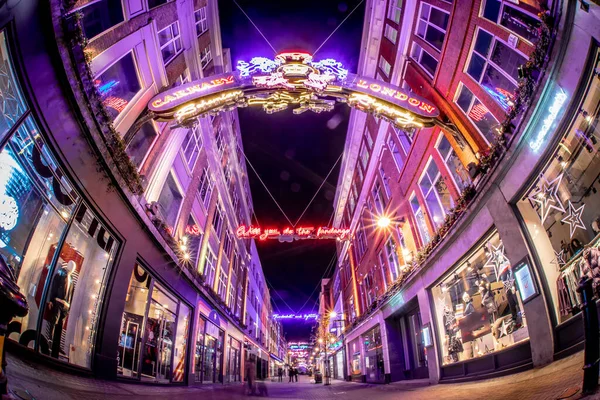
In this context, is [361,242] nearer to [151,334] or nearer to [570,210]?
[151,334]

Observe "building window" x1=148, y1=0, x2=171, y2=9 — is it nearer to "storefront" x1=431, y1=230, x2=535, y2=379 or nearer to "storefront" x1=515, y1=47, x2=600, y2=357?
"storefront" x1=515, y1=47, x2=600, y2=357

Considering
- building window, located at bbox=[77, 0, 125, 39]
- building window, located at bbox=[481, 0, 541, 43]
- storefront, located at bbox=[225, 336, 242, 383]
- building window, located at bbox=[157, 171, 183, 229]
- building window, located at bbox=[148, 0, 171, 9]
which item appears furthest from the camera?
storefront, located at bbox=[225, 336, 242, 383]

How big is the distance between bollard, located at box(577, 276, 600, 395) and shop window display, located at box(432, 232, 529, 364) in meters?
5.84

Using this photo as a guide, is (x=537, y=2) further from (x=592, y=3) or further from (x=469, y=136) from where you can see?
(x=469, y=136)

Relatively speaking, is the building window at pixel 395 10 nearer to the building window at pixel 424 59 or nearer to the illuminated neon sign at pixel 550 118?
the building window at pixel 424 59

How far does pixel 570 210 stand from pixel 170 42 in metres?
15.0

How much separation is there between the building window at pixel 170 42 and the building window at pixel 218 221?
11.1 metres

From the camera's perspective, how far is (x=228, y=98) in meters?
10.6

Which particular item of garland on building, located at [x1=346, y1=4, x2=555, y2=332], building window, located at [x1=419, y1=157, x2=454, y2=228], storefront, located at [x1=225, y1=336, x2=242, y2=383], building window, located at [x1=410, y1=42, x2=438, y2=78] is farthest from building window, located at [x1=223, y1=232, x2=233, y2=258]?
building window, located at [x1=410, y1=42, x2=438, y2=78]

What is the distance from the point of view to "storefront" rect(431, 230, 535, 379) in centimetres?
841

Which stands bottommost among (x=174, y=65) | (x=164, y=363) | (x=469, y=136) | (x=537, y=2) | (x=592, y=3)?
(x=164, y=363)

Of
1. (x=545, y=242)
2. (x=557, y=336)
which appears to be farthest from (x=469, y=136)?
(x=557, y=336)

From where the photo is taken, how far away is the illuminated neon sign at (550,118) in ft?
21.2

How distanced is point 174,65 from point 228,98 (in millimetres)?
4580
